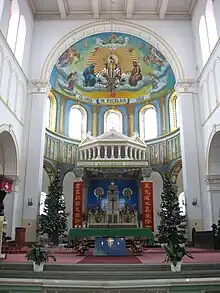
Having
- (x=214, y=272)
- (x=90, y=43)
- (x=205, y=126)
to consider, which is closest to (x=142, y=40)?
(x=90, y=43)

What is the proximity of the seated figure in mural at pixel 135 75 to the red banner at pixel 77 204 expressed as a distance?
10232 millimetres

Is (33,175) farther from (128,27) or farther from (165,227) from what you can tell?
(128,27)

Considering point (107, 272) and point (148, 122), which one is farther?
point (148, 122)

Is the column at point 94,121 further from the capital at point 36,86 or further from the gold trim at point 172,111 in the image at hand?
the capital at point 36,86

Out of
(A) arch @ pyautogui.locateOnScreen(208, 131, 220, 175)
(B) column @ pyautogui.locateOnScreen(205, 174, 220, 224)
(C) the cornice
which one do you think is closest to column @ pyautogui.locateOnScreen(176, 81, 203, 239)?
(B) column @ pyautogui.locateOnScreen(205, 174, 220, 224)

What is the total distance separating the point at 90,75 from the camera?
25.6 m

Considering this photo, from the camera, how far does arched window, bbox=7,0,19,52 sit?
675 inches

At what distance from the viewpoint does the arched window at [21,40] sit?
18.4m

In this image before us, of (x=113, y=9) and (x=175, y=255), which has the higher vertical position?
(x=113, y=9)

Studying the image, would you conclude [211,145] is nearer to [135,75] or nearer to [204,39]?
[204,39]

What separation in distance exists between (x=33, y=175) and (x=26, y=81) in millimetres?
6240

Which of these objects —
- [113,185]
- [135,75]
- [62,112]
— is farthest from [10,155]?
[135,75]

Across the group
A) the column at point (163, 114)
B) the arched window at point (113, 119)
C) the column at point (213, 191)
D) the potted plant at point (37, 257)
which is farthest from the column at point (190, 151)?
the potted plant at point (37, 257)

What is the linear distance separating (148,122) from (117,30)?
915 cm
